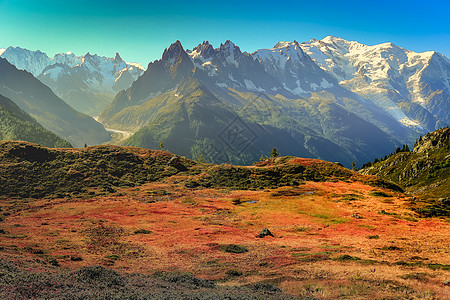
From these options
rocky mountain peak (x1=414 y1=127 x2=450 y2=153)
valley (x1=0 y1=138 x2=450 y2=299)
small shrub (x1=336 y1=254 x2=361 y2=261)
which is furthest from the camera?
rocky mountain peak (x1=414 y1=127 x2=450 y2=153)

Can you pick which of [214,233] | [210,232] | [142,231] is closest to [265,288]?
[214,233]

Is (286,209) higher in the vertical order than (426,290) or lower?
lower

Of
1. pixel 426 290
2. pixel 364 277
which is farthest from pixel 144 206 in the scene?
pixel 426 290

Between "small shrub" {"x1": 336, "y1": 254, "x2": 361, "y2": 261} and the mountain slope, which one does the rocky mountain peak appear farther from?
"small shrub" {"x1": 336, "y1": 254, "x2": 361, "y2": 261}

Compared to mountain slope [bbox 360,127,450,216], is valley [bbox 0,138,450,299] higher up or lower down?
lower down

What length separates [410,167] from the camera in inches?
5655

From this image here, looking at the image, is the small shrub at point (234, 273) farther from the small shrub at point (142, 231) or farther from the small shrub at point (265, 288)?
the small shrub at point (142, 231)

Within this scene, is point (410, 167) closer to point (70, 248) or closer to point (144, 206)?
point (144, 206)

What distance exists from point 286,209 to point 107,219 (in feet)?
145

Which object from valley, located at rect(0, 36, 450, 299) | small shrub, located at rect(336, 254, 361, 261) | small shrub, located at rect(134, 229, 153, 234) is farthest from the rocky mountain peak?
small shrub, located at rect(134, 229, 153, 234)

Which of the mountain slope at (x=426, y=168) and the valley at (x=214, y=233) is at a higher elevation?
the mountain slope at (x=426, y=168)

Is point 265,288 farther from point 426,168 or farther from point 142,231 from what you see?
point 426,168

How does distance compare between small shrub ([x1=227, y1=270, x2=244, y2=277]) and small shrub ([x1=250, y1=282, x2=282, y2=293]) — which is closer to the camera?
small shrub ([x1=250, y1=282, x2=282, y2=293])

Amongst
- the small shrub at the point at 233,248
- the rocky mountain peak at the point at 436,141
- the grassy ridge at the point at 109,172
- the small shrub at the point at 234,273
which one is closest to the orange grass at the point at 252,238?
the small shrub at the point at 234,273
